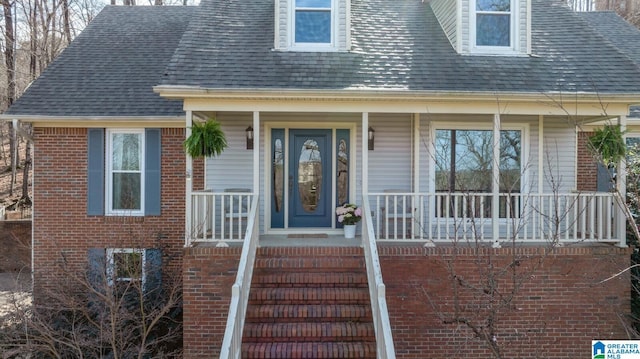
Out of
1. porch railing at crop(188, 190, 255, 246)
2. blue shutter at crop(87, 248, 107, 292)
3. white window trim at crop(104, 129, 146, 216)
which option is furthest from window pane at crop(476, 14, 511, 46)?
blue shutter at crop(87, 248, 107, 292)

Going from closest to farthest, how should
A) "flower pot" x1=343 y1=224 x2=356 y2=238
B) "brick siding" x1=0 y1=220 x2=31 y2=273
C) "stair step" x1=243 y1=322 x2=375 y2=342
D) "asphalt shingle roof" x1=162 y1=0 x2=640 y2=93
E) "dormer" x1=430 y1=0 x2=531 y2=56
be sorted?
"stair step" x1=243 y1=322 x2=375 y2=342 < "asphalt shingle roof" x1=162 y1=0 x2=640 y2=93 < "flower pot" x1=343 y1=224 x2=356 y2=238 < "dormer" x1=430 y1=0 x2=531 y2=56 < "brick siding" x1=0 y1=220 x2=31 y2=273

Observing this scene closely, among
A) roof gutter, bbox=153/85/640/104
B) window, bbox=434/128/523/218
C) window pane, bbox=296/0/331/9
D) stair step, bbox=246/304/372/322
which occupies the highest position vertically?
window pane, bbox=296/0/331/9

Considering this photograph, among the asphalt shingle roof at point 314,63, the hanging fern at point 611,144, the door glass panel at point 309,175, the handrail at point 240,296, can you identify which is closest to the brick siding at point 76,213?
the asphalt shingle roof at point 314,63

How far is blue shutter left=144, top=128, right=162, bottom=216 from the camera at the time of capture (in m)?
8.54

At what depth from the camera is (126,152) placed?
343 inches

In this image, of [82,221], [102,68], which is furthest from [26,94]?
[82,221]

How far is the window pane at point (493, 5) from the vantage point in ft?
28.3

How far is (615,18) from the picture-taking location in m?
12.0

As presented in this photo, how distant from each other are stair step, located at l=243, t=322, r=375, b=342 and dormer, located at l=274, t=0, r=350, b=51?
5.02 meters

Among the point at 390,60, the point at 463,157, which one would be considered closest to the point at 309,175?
the point at 390,60

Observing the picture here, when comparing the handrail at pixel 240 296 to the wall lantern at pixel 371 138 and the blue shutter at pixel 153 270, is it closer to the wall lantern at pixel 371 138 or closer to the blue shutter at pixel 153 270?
the blue shutter at pixel 153 270

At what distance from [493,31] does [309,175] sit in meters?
4.58

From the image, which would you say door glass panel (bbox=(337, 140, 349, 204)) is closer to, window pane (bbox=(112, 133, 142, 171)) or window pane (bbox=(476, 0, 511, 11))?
window pane (bbox=(476, 0, 511, 11))

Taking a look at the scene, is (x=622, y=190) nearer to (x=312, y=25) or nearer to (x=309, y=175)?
(x=309, y=175)
